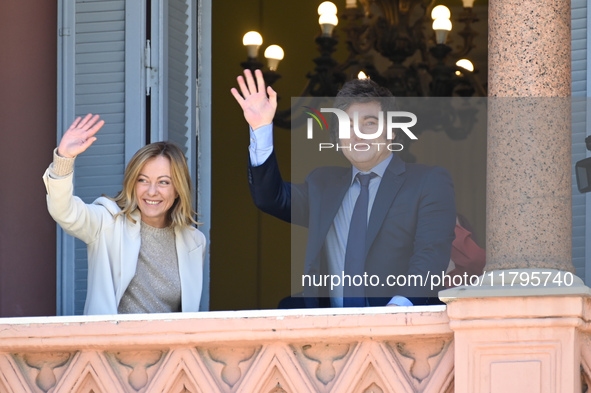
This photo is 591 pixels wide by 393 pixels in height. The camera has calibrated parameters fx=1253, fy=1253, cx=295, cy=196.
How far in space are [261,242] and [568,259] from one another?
20.9 ft

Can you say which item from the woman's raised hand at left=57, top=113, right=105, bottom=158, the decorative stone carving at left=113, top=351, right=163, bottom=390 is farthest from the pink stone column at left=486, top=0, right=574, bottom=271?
the woman's raised hand at left=57, top=113, right=105, bottom=158

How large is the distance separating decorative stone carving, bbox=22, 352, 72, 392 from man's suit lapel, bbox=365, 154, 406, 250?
49.3 inches

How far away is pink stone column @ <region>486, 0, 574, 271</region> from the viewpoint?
4.32 meters

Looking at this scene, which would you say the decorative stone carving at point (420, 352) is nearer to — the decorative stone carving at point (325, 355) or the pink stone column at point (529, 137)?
the decorative stone carving at point (325, 355)

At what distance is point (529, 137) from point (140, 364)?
63.1 inches

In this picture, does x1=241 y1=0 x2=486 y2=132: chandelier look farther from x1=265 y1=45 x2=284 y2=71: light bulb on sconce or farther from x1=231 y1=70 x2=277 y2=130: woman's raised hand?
x1=231 y1=70 x2=277 y2=130: woman's raised hand

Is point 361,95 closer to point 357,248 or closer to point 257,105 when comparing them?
point 257,105

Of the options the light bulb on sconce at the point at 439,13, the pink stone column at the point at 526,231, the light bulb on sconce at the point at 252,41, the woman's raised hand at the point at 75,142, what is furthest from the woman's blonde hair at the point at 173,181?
the light bulb on sconce at the point at 439,13

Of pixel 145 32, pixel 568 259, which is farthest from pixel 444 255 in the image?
pixel 145 32

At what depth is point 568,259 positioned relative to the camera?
4320 millimetres

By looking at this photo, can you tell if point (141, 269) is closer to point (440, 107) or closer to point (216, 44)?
point (440, 107)

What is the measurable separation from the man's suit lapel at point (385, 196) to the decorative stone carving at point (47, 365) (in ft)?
4.11

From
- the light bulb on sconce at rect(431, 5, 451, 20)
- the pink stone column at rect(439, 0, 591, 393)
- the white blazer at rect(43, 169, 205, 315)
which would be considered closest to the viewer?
the pink stone column at rect(439, 0, 591, 393)

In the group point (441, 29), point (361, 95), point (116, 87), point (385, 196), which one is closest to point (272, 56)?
point (441, 29)
